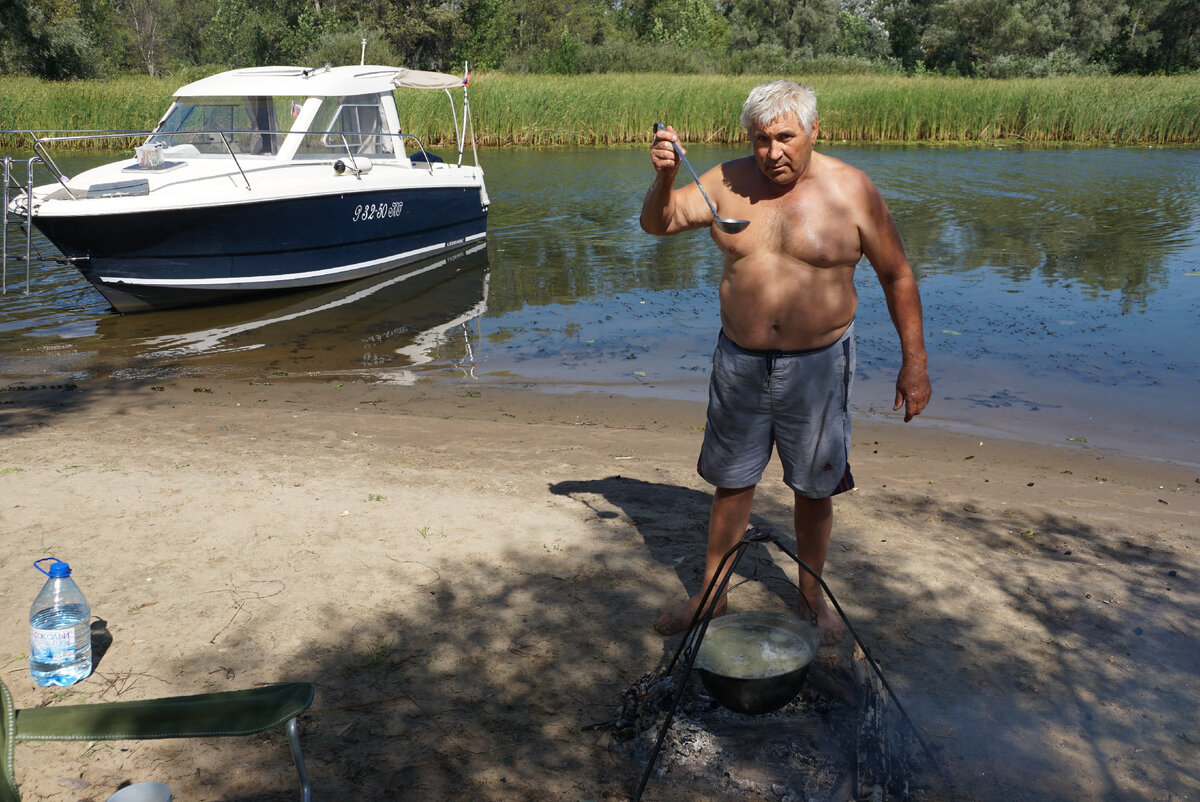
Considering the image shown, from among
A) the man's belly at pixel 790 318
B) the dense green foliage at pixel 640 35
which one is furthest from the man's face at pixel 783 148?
the dense green foliage at pixel 640 35

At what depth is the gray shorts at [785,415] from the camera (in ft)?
11.1

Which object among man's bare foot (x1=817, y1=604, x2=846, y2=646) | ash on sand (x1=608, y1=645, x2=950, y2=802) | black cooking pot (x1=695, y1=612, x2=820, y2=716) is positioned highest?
black cooking pot (x1=695, y1=612, x2=820, y2=716)

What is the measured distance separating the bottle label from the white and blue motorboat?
7.30 m

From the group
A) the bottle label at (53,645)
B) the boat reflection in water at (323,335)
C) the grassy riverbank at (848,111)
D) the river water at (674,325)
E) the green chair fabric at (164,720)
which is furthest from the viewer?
the grassy riverbank at (848,111)

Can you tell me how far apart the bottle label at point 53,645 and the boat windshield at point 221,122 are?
906 centimetres

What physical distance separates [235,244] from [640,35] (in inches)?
2245

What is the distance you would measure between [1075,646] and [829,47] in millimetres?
55058

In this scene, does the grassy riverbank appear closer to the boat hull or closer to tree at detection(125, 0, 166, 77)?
the boat hull

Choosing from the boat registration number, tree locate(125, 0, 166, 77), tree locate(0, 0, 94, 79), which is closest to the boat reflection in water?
the boat registration number

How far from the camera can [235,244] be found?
10.6 metres

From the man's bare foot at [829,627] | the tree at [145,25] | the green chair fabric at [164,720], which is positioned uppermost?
the tree at [145,25]

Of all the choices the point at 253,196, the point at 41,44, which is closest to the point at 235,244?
the point at 253,196

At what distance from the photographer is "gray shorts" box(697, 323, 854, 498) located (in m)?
3.39

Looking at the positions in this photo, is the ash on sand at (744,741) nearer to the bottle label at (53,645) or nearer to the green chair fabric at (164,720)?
the green chair fabric at (164,720)
